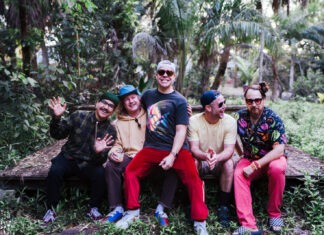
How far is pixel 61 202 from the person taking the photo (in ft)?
11.3

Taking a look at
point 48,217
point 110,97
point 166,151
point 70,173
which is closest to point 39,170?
point 70,173

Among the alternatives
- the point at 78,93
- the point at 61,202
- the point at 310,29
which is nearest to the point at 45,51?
the point at 78,93

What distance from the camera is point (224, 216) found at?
311cm

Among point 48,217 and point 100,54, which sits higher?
point 100,54

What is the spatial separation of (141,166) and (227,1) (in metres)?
7.60

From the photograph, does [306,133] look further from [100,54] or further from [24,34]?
[24,34]

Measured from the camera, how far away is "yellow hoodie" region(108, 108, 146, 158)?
3.40 meters

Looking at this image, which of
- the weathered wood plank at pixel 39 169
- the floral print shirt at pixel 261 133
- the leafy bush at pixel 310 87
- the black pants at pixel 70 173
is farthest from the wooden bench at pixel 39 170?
the leafy bush at pixel 310 87

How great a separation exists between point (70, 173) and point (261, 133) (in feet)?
6.88

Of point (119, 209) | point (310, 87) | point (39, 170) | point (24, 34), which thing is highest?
point (24, 34)

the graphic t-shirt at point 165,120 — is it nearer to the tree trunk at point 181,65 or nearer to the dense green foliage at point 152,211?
the dense green foliage at point 152,211

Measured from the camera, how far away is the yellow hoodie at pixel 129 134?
340 centimetres

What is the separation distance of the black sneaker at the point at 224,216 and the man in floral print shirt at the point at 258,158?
155 mm

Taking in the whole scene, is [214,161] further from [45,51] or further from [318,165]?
[45,51]
